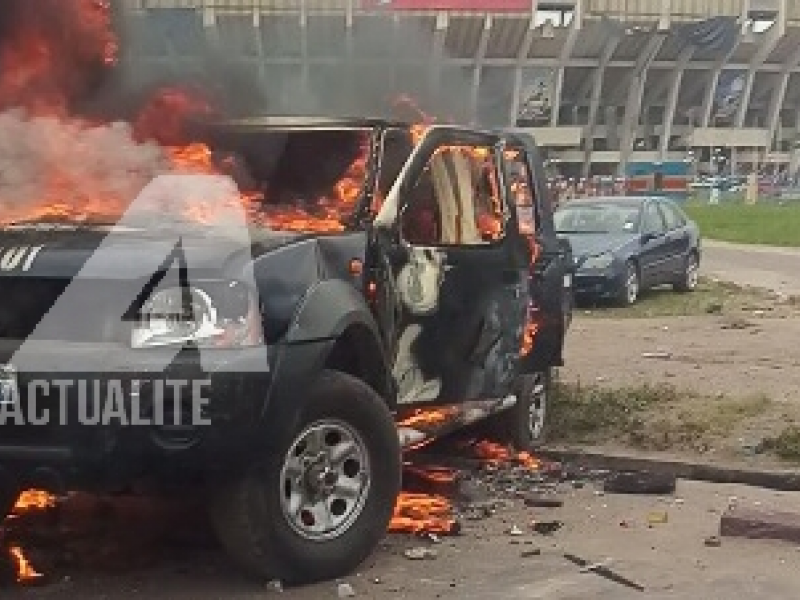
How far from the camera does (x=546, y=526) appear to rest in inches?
240

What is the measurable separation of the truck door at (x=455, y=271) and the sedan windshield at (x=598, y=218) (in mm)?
10583

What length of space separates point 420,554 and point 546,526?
0.80m

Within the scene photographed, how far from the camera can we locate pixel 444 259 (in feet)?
19.9

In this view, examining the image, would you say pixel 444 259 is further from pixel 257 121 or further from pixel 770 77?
pixel 770 77

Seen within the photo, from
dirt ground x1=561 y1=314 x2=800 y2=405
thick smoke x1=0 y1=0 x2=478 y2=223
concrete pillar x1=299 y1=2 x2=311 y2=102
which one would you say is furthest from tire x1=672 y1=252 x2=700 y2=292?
thick smoke x1=0 y1=0 x2=478 y2=223

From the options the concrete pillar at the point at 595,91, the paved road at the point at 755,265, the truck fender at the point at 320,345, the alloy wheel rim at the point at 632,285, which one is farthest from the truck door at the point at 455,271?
the concrete pillar at the point at 595,91

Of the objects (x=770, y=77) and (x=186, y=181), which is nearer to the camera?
(x=186, y=181)

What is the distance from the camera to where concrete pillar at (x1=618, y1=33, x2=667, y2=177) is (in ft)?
243

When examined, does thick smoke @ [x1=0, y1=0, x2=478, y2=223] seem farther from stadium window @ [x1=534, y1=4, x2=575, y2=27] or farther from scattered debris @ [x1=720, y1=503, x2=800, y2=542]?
stadium window @ [x1=534, y1=4, x2=575, y2=27]

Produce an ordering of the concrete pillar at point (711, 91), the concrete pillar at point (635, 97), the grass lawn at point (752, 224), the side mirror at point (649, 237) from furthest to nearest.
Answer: the concrete pillar at point (711, 91)
the concrete pillar at point (635, 97)
the grass lawn at point (752, 224)
the side mirror at point (649, 237)

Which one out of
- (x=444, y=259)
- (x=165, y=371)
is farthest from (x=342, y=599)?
(x=444, y=259)

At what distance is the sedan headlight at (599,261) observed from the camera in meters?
16.5

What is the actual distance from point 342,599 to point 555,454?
301cm

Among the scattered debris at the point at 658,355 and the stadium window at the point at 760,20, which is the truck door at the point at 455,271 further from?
the stadium window at the point at 760,20
